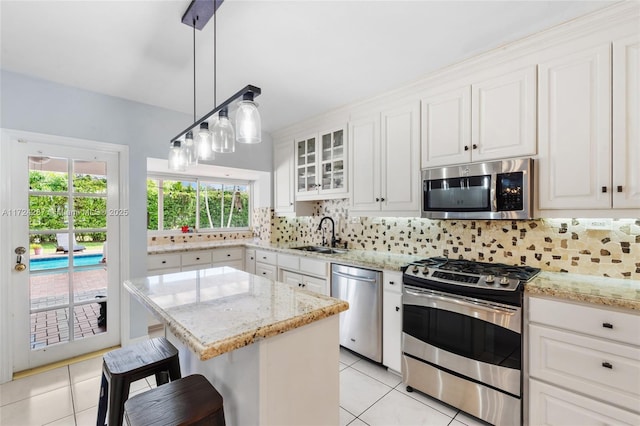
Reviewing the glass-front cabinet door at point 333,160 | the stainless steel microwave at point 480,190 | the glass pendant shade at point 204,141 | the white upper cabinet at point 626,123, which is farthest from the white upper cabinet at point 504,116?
the glass pendant shade at point 204,141

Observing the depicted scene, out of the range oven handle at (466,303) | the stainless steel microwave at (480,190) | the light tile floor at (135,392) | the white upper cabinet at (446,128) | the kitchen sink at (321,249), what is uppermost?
the white upper cabinet at (446,128)

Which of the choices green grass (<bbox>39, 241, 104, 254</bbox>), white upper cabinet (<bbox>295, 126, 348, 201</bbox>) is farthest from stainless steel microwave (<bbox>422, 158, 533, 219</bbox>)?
green grass (<bbox>39, 241, 104, 254</bbox>)

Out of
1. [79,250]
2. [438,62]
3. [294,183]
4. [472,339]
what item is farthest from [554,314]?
[79,250]

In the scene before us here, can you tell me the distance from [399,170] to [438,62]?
88 centimetres

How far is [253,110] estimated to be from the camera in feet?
4.50

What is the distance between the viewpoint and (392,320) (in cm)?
238

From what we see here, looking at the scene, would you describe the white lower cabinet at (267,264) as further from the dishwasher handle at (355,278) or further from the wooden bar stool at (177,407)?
the wooden bar stool at (177,407)

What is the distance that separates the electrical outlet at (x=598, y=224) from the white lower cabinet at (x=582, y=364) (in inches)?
27.6

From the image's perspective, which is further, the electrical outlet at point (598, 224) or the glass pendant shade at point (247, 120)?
the electrical outlet at point (598, 224)

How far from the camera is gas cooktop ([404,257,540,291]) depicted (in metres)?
1.78

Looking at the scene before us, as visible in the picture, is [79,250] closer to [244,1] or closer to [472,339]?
[244,1]

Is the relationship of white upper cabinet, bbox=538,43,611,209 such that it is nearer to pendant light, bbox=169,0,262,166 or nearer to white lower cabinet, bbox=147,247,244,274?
pendant light, bbox=169,0,262,166

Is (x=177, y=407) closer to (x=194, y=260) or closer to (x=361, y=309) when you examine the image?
(x=361, y=309)

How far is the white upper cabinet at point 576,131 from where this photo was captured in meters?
1.70
